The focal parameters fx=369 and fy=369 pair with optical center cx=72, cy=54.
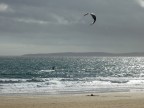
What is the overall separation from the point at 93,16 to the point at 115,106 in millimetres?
8340

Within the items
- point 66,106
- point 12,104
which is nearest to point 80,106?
point 66,106

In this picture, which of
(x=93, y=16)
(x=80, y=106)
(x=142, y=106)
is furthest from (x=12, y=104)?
(x=93, y=16)

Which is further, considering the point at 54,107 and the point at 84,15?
the point at 54,107

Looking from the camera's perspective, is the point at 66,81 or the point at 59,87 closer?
the point at 59,87

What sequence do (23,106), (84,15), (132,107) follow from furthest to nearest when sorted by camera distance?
(23,106), (132,107), (84,15)

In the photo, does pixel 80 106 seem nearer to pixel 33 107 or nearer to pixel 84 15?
pixel 33 107

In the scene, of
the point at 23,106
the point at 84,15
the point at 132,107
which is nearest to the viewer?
the point at 84,15

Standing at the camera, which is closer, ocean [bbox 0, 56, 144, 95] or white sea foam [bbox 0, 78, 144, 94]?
white sea foam [bbox 0, 78, 144, 94]

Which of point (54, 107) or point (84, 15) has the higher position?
point (84, 15)

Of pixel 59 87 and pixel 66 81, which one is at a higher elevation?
pixel 59 87

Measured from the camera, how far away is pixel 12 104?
24484 millimetres

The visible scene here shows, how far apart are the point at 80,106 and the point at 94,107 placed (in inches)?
47.4

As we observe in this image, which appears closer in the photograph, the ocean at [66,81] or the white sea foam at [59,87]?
the white sea foam at [59,87]

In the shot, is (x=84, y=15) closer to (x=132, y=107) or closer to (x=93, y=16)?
(x=93, y=16)
